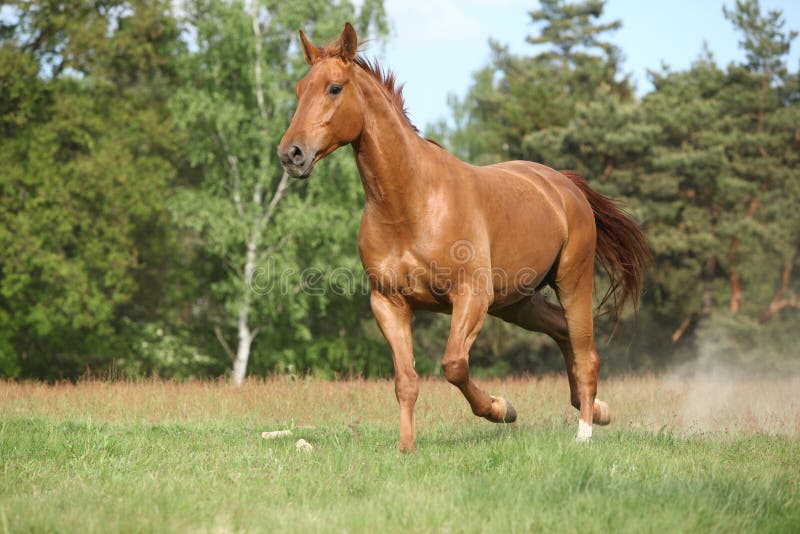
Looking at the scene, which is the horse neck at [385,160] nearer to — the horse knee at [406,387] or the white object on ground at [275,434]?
the horse knee at [406,387]

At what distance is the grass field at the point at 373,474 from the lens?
372 cm

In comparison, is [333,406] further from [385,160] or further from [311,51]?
[311,51]

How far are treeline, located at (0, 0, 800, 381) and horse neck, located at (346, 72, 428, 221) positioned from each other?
60.1 ft

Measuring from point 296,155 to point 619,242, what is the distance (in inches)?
157

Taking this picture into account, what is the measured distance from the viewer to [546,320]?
7.23 metres

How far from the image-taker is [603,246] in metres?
7.95

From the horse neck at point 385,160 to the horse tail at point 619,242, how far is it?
268 cm

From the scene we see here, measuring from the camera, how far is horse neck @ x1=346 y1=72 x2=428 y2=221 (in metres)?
5.62

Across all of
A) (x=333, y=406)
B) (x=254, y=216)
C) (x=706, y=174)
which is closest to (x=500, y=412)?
(x=333, y=406)

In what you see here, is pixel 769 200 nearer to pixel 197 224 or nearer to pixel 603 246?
pixel 197 224

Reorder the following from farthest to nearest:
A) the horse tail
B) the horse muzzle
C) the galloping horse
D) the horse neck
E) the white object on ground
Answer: the horse tail
the white object on ground
the horse neck
the galloping horse
the horse muzzle

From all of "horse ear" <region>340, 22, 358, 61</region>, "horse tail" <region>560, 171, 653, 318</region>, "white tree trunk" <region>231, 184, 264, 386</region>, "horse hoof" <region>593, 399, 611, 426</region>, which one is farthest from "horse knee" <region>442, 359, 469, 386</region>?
"white tree trunk" <region>231, 184, 264, 386</region>

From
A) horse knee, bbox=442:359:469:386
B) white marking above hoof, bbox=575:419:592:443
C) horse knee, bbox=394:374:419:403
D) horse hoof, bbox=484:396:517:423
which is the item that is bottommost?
white marking above hoof, bbox=575:419:592:443

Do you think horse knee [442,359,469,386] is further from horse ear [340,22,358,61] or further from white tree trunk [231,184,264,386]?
white tree trunk [231,184,264,386]
